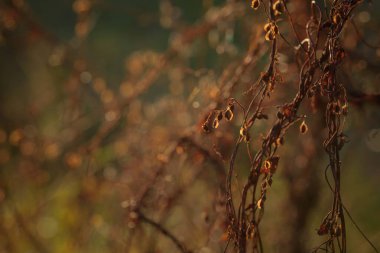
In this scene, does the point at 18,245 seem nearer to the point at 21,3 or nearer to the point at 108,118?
the point at 108,118

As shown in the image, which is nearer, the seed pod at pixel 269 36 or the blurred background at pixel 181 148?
the seed pod at pixel 269 36

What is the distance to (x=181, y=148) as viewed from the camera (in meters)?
2.02

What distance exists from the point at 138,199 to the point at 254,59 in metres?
0.58

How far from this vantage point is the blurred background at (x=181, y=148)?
2.09 metres

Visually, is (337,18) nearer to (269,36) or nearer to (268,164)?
(269,36)

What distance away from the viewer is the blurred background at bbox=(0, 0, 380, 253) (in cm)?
209

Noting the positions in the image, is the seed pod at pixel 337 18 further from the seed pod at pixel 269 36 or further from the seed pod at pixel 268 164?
the seed pod at pixel 268 164

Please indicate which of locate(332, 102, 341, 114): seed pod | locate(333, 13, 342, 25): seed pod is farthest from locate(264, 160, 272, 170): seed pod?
locate(333, 13, 342, 25): seed pod

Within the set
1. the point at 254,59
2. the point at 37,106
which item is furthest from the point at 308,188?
the point at 37,106

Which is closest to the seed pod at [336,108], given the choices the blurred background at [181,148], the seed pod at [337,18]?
the seed pod at [337,18]

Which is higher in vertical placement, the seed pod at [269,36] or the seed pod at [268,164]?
the seed pod at [269,36]

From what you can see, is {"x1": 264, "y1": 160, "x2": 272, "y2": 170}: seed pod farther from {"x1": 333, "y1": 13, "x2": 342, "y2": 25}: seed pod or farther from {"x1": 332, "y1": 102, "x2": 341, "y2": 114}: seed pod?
{"x1": 333, "y1": 13, "x2": 342, "y2": 25}: seed pod

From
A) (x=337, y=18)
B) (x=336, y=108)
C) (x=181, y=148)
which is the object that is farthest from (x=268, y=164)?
(x=181, y=148)

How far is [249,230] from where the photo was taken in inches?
56.8
